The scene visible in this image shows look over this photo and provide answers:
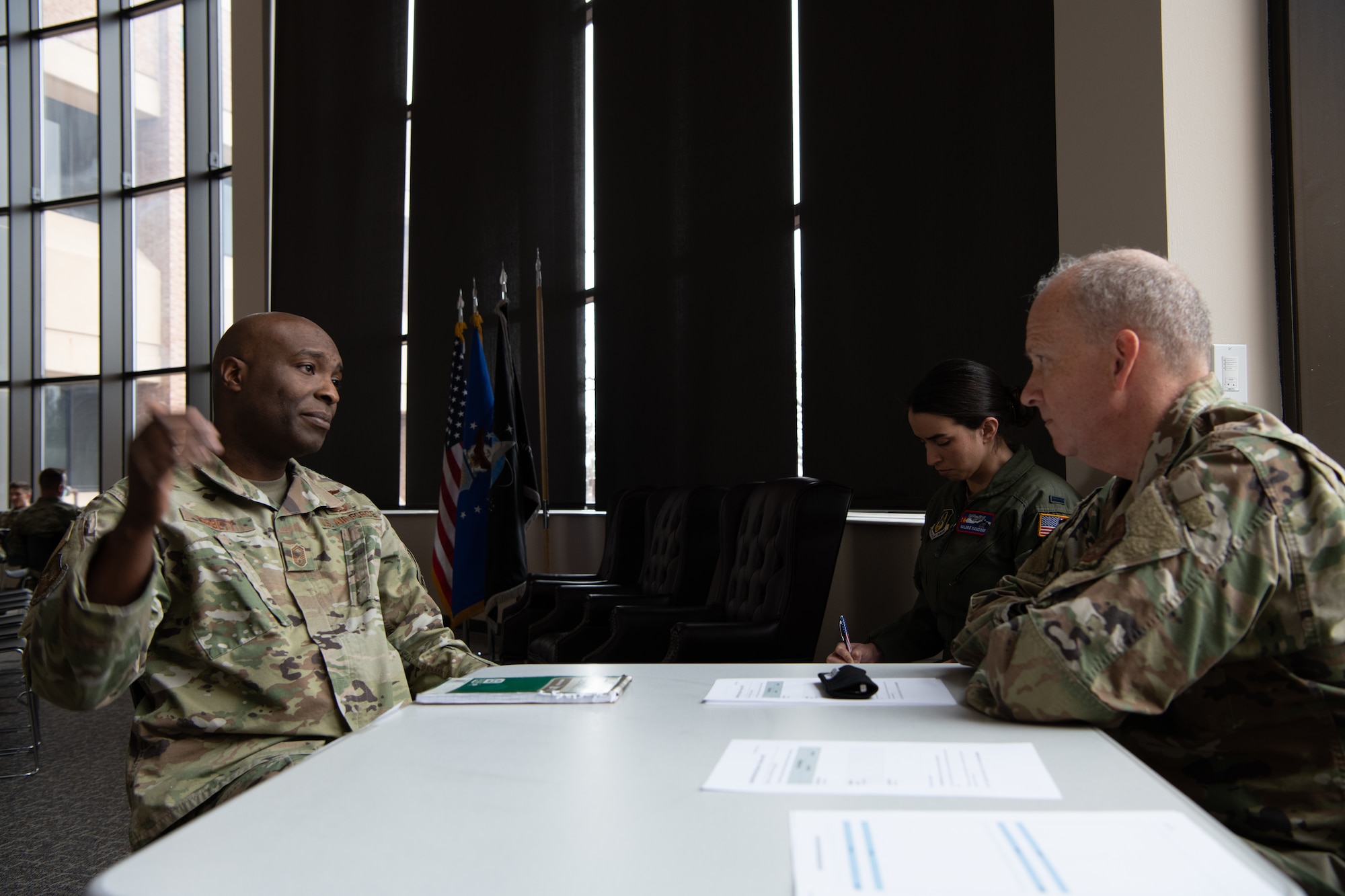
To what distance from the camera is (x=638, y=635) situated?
11.0 ft

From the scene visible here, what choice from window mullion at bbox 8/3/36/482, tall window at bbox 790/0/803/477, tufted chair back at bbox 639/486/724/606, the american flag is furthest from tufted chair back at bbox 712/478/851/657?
window mullion at bbox 8/3/36/482

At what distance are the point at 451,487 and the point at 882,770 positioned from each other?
4293mm

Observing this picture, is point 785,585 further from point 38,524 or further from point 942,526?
point 38,524

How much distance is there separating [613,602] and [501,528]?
1141mm

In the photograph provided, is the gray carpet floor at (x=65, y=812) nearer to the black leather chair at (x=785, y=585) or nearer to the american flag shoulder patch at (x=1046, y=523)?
the black leather chair at (x=785, y=585)

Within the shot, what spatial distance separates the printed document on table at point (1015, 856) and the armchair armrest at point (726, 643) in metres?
2.09

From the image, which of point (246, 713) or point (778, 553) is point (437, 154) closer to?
point (778, 553)

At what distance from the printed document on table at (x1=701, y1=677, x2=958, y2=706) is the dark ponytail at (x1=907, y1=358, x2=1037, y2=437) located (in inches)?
44.9

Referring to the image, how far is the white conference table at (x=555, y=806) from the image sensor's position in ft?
2.34

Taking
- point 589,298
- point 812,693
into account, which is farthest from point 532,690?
point 589,298

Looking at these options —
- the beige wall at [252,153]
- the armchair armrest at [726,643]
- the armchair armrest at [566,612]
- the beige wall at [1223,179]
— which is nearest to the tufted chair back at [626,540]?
the armchair armrest at [566,612]

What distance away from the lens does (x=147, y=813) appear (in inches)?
55.6

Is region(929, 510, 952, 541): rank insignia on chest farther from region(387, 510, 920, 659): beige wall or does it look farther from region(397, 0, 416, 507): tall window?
region(397, 0, 416, 507): tall window

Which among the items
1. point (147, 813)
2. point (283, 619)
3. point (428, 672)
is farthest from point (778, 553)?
point (147, 813)
